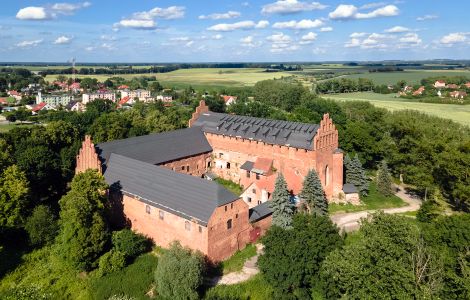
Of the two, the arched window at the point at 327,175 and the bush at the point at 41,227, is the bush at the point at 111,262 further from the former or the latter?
the arched window at the point at 327,175

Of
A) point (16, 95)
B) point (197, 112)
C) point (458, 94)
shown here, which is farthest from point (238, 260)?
point (16, 95)

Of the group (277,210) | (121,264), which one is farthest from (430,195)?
(121,264)

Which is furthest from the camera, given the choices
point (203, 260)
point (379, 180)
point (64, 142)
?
point (64, 142)

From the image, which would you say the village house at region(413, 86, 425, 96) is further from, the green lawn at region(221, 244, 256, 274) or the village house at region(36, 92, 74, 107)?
the village house at region(36, 92, 74, 107)

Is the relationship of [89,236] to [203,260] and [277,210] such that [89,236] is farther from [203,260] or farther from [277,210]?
[277,210]

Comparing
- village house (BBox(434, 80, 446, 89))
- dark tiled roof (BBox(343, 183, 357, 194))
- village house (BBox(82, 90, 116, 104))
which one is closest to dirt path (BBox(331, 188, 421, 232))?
dark tiled roof (BBox(343, 183, 357, 194))

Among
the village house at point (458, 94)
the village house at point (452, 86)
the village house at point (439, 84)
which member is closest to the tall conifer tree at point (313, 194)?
the village house at point (458, 94)
